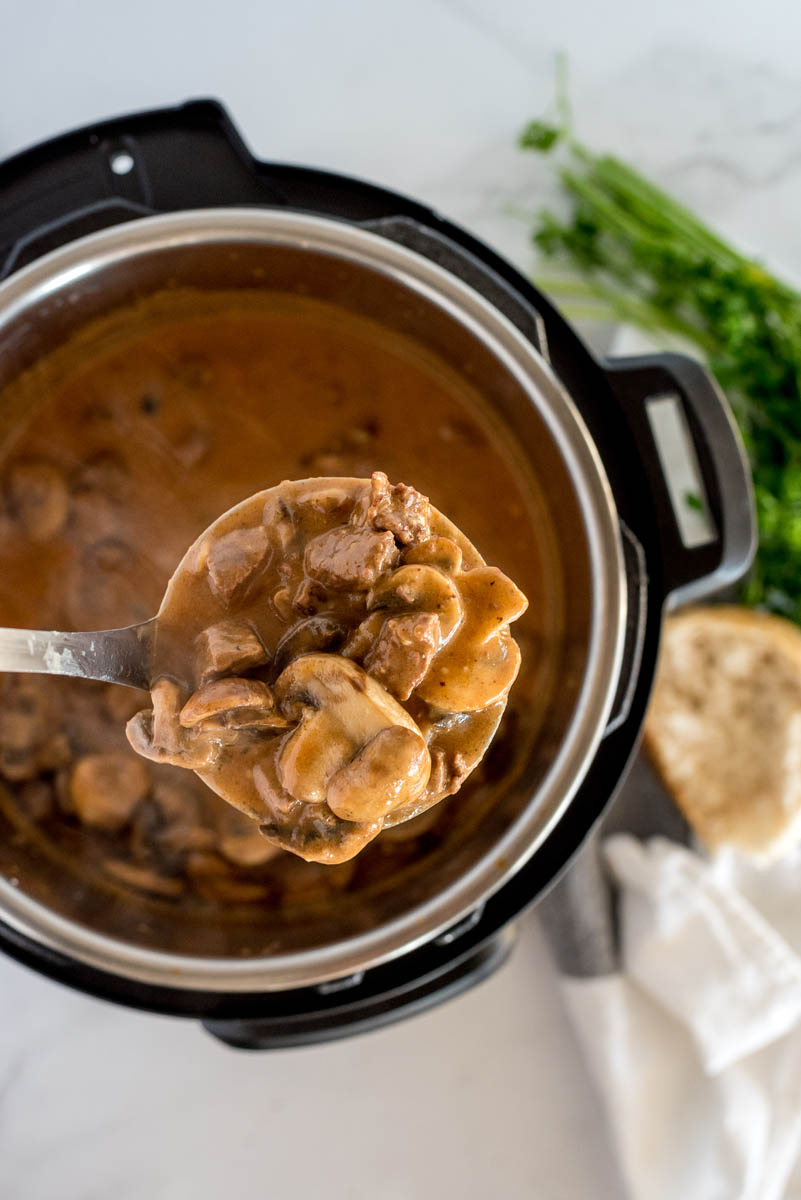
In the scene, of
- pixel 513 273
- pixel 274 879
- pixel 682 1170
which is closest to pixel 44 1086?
pixel 274 879

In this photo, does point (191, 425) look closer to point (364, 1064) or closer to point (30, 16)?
point (30, 16)

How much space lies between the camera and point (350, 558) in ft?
3.04

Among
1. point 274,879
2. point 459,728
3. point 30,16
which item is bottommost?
point 274,879

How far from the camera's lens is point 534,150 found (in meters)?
1.76

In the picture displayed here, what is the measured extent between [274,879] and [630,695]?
53cm

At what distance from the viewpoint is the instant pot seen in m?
1.28

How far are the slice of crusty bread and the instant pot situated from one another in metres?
0.48

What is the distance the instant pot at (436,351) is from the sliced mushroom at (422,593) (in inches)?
16.9

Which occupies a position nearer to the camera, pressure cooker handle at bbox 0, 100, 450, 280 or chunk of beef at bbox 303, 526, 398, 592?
chunk of beef at bbox 303, 526, 398, 592

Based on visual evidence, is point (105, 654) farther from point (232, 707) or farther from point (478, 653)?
point (478, 653)

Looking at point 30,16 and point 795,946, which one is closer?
point 30,16

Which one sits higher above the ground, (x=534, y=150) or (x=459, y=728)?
(x=534, y=150)

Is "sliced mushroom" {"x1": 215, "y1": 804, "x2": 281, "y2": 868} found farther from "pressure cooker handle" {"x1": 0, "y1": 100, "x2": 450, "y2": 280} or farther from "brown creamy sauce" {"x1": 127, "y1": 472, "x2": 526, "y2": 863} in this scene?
"pressure cooker handle" {"x1": 0, "y1": 100, "x2": 450, "y2": 280}

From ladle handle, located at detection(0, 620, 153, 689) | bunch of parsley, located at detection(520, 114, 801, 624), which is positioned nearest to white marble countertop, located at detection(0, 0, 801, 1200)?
bunch of parsley, located at detection(520, 114, 801, 624)
